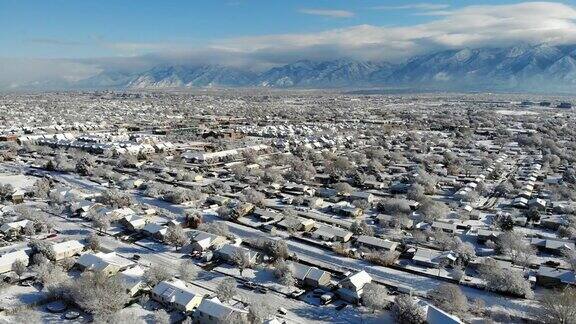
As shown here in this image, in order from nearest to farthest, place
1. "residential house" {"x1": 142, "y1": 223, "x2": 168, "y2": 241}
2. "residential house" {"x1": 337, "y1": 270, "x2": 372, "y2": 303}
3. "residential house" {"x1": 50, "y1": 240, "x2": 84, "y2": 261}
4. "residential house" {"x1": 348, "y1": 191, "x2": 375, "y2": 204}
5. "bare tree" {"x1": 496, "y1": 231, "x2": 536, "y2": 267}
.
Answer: "residential house" {"x1": 337, "y1": 270, "x2": 372, "y2": 303}
"residential house" {"x1": 50, "y1": 240, "x2": 84, "y2": 261}
"bare tree" {"x1": 496, "y1": 231, "x2": 536, "y2": 267}
"residential house" {"x1": 142, "y1": 223, "x2": 168, "y2": 241}
"residential house" {"x1": 348, "y1": 191, "x2": 375, "y2": 204}

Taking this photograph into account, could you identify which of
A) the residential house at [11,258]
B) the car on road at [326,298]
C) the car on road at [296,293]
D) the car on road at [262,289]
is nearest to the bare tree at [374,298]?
the car on road at [326,298]

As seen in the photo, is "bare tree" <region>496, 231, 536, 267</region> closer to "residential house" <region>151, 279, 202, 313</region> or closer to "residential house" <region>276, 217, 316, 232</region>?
"residential house" <region>276, 217, 316, 232</region>

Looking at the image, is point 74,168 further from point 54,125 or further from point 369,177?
point 54,125

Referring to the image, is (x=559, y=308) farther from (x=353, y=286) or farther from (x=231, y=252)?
(x=231, y=252)

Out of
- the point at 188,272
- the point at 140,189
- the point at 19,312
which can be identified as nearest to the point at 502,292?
the point at 188,272

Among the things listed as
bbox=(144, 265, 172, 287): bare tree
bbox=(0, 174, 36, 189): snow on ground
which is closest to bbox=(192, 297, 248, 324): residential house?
bbox=(144, 265, 172, 287): bare tree

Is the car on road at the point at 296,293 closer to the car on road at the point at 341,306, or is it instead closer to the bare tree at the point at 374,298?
the car on road at the point at 341,306
